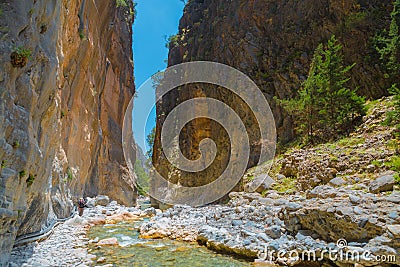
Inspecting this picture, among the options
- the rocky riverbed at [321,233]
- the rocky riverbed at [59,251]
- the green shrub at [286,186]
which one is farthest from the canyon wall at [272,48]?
the rocky riverbed at [59,251]

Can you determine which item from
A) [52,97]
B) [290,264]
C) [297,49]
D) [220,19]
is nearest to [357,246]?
[290,264]

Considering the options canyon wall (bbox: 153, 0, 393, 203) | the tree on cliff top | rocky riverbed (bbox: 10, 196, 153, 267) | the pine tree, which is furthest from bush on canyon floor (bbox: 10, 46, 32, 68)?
the pine tree

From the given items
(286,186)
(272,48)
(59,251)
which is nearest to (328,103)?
(286,186)

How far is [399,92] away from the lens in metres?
8.66

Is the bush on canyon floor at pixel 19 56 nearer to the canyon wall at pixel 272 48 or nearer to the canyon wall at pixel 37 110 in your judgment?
the canyon wall at pixel 37 110

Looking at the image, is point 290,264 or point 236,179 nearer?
point 290,264

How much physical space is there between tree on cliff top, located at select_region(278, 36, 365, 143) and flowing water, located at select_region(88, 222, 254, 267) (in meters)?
8.81

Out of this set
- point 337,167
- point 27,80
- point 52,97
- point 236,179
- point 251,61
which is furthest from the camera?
point 251,61

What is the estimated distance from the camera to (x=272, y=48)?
789 inches

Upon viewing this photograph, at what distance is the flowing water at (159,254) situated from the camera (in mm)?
6391

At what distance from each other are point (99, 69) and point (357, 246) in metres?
21.4

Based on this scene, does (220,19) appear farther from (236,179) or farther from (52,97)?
(52,97)

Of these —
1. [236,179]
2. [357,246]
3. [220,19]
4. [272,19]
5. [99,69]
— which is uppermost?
[220,19]

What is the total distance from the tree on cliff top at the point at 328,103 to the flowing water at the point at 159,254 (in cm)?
881
